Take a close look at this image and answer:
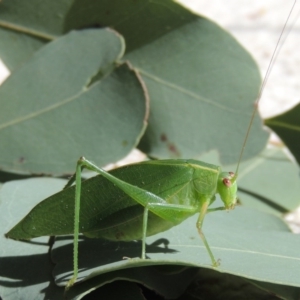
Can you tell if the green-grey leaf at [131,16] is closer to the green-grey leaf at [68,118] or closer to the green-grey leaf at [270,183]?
the green-grey leaf at [68,118]

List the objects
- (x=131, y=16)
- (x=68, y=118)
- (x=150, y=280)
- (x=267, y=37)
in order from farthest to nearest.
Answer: (x=267, y=37) < (x=131, y=16) < (x=68, y=118) < (x=150, y=280)

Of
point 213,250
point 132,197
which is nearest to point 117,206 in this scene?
point 132,197

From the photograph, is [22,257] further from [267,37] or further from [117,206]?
[267,37]

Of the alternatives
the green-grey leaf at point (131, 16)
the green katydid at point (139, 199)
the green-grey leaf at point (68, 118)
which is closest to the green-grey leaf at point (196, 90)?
the green-grey leaf at point (131, 16)

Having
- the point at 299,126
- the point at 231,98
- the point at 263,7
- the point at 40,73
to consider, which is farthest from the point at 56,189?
the point at 263,7

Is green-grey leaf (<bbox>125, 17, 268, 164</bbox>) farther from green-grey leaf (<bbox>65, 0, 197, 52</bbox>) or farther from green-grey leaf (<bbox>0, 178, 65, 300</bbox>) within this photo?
green-grey leaf (<bbox>0, 178, 65, 300</bbox>)

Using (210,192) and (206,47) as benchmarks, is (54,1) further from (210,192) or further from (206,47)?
(210,192)

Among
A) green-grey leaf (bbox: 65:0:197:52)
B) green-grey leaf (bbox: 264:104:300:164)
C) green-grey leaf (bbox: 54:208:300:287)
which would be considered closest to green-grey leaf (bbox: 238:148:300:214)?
green-grey leaf (bbox: 264:104:300:164)
